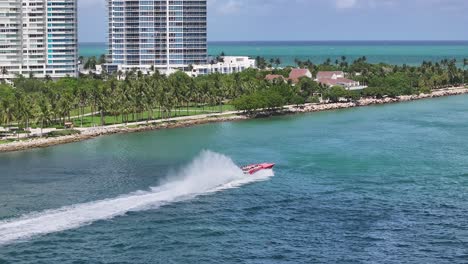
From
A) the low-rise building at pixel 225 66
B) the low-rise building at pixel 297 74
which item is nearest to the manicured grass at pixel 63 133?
the low-rise building at pixel 297 74

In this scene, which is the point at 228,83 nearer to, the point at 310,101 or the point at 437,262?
the point at 310,101

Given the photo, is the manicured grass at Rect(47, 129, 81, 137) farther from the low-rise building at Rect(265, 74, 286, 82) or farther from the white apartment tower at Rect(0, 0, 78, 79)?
the low-rise building at Rect(265, 74, 286, 82)

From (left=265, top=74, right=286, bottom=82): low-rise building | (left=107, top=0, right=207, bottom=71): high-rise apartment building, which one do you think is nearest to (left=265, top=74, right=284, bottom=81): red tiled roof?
(left=265, top=74, right=286, bottom=82): low-rise building

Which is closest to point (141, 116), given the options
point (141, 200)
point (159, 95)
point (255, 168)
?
point (159, 95)

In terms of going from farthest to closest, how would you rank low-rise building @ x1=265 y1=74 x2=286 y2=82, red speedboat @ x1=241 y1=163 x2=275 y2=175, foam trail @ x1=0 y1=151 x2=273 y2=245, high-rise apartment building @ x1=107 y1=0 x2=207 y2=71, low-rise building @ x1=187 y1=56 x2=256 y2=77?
high-rise apartment building @ x1=107 y1=0 x2=207 y2=71
low-rise building @ x1=187 y1=56 x2=256 y2=77
low-rise building @ x1=265 y1=74 x2=286 y2=82
red speedboat @ x1=241 y1=163 x2=275 y2=175
foam trail @ x1=0 y1=151 x2=273 y2=245

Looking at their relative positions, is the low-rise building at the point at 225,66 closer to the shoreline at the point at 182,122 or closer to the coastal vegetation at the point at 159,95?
the coastal vegetation at the point at 159,95
